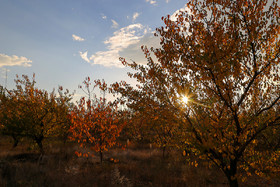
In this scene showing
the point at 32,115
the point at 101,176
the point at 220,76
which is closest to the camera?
the point at 220,76

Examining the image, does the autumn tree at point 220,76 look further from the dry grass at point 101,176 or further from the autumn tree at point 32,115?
the autumn tree at point 32,115

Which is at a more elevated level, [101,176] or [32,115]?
[32,115]


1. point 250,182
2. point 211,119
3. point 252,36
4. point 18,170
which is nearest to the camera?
point 252,36

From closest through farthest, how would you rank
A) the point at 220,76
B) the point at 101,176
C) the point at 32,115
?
the point at 220,76
the point at 101,176
the point at 32,115

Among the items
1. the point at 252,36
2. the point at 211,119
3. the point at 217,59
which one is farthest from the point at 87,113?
the point at 252,36

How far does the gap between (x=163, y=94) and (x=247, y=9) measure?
3659mm

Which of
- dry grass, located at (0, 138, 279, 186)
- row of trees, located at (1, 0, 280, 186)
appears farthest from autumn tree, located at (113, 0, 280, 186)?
dry grass, located at (0, 138, 279, 186)

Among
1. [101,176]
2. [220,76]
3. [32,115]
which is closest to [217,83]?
[220,76]

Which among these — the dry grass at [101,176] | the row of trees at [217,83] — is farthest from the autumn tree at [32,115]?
the row of trees at [217,83]

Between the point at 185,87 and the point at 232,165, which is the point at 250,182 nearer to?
the point at 232,165

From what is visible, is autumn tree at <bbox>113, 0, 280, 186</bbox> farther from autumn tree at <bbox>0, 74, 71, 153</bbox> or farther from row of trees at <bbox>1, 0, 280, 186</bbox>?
autumn tree at <bbox>0, 74, 71, 153</bbox>

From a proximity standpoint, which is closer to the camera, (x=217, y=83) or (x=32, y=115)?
(x=217, y=83)

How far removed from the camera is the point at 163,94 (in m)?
5.40

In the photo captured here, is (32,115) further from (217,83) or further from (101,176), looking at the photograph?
(217,83)
